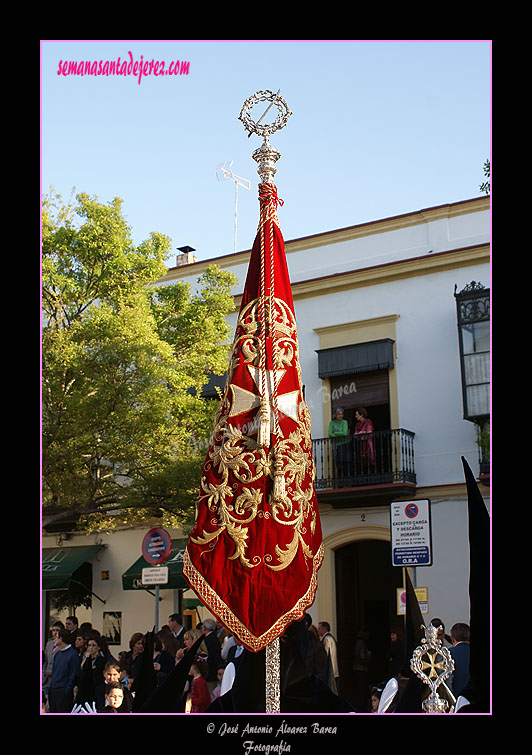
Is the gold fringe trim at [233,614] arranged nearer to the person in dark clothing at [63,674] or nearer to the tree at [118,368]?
the person in dark clothing at [63,674]

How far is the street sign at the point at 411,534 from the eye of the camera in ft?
25.4

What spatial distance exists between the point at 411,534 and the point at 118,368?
601 centimetres

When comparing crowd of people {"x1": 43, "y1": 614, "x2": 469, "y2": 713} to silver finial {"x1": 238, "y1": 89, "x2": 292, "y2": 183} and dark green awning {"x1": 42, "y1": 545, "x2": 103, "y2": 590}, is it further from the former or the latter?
dark green awning {"x1": 42, "y1": 545, "x2": 103, "y2": 590}

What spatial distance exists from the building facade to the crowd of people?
13.1 ft

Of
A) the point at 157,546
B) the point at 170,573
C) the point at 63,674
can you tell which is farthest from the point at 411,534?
the point at 170,573

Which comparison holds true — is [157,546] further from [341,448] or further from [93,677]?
[341,448]

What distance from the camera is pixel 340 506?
15.7m

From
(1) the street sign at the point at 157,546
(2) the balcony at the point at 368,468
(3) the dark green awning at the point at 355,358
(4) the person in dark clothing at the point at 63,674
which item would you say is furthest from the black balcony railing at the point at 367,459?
(4) the person in dark clothing at the point at 63,674

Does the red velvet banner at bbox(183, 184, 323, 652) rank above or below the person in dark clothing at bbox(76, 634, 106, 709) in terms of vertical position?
above

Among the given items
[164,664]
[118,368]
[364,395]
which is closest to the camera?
[164,664]

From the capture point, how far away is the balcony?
49.5 ft

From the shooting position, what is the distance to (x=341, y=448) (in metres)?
15.7

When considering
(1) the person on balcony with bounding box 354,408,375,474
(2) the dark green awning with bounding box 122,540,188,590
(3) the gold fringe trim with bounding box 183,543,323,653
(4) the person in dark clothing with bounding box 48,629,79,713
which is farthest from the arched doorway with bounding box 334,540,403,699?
(3) the gold fringe trim with bounding box 183,543,323,653
